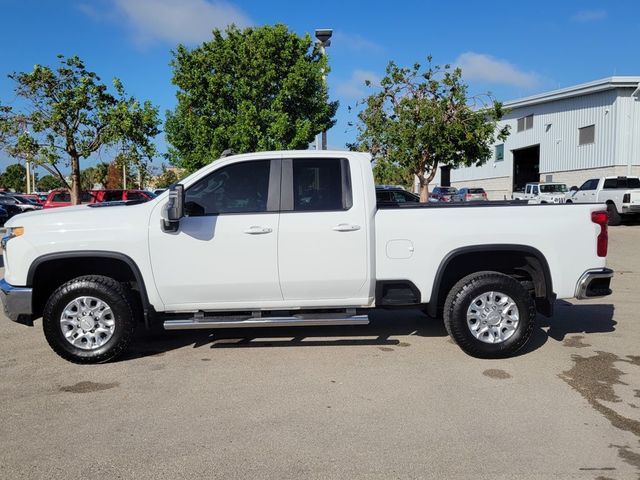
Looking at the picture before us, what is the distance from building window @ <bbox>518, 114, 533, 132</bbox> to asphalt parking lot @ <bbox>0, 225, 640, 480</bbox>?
37.4 m

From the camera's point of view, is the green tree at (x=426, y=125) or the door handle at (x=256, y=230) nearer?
the door handle at (x=256, y=230)

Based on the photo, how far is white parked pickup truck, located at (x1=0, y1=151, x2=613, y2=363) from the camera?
535 cm

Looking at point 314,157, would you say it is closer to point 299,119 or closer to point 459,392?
point 459,392

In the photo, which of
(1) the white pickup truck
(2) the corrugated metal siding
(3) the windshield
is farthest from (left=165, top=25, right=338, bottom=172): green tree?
(2) the corrugated metal siding

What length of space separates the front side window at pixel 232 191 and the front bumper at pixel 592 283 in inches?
126

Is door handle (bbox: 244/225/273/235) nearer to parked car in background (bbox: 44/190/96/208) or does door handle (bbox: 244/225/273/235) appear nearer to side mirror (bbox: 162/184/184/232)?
side mirror (bbox: 162/184/184/232)

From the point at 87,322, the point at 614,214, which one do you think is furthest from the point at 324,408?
the point at 614,214

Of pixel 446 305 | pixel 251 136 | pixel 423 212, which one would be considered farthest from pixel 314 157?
pixel 251 136

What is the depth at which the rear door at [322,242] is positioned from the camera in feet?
17.7

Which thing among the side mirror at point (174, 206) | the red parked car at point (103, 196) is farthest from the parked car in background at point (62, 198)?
the side mirror at point (174, 206)

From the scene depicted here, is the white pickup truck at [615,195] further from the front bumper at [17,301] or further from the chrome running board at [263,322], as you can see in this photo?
the front bumper at [17,301]

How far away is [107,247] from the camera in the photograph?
5.31 meters

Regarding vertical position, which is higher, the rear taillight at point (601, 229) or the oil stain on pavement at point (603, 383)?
the rear taillight at point (601, 229)

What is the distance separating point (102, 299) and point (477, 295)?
11.9 ft
